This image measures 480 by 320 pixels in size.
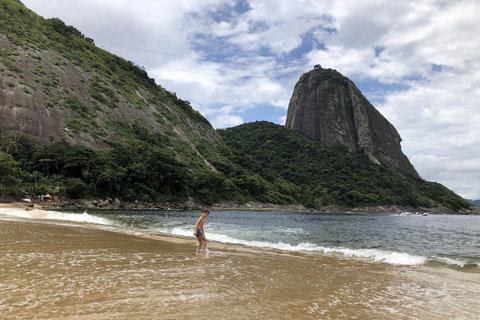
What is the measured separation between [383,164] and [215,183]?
12480 cm

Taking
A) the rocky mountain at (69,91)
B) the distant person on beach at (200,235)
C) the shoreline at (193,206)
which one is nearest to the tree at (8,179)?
the shoreline at (193,206)

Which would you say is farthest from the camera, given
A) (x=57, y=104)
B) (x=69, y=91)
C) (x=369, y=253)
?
(x=69, y=91)

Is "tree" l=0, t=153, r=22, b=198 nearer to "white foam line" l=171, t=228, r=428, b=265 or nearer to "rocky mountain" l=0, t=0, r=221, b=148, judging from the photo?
"rocky mountain" l=0, t=0, r=221, b=148

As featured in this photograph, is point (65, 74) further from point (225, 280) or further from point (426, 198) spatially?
point (426, 198)

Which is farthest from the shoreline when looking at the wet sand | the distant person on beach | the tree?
the wet sand

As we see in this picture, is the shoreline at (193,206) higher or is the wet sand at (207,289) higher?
the wet sand at (207,289)

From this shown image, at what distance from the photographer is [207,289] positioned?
6.02 metres

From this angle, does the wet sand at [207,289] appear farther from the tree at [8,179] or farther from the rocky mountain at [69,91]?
the rocky mountain at [69,91]

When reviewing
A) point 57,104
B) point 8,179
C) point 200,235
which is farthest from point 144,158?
point 200,235

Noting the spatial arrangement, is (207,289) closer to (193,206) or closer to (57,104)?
(193,206)

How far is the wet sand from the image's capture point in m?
4.63

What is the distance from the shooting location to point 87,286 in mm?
5555

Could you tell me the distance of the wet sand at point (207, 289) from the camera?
15.2 feet

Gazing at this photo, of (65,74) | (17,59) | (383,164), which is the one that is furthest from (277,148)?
(17,59)
